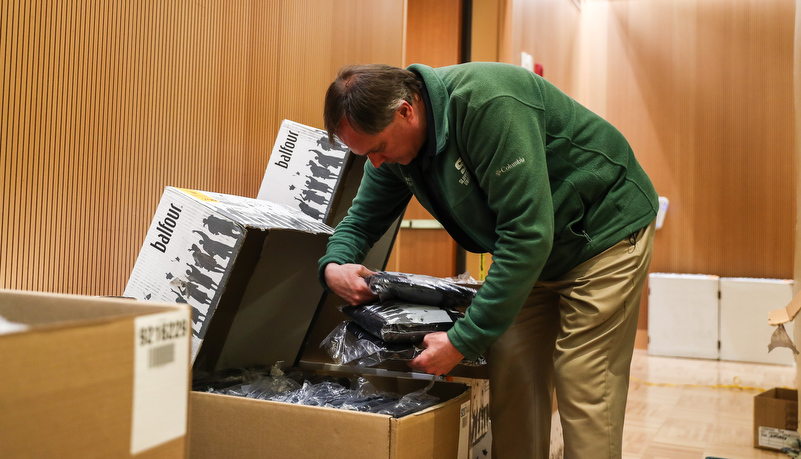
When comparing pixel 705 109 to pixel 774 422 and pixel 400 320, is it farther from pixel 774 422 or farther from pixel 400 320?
pixel 400 320

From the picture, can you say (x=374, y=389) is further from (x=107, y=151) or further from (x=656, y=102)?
(x=656, y=102)

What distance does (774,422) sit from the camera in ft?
8.61

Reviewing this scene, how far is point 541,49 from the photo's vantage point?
481cm

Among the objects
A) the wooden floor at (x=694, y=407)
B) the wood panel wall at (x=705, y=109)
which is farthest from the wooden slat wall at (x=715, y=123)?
the wooden floor at (x=694, y=407)

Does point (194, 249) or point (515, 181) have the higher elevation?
point (515, 181)

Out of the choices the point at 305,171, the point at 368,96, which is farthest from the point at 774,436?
the point at 368,96

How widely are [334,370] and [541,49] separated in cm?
379

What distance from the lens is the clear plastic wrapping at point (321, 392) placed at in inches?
51.6

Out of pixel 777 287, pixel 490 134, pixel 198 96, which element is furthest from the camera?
pixel 777 287

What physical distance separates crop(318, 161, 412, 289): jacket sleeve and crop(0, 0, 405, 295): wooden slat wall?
561mm

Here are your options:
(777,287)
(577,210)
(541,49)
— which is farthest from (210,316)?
(777,287)

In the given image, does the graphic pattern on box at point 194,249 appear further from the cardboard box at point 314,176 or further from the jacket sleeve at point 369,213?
the cardboard box at point 314,176

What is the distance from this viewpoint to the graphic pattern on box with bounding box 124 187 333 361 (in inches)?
52.1

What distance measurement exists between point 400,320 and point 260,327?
0.56 metres
